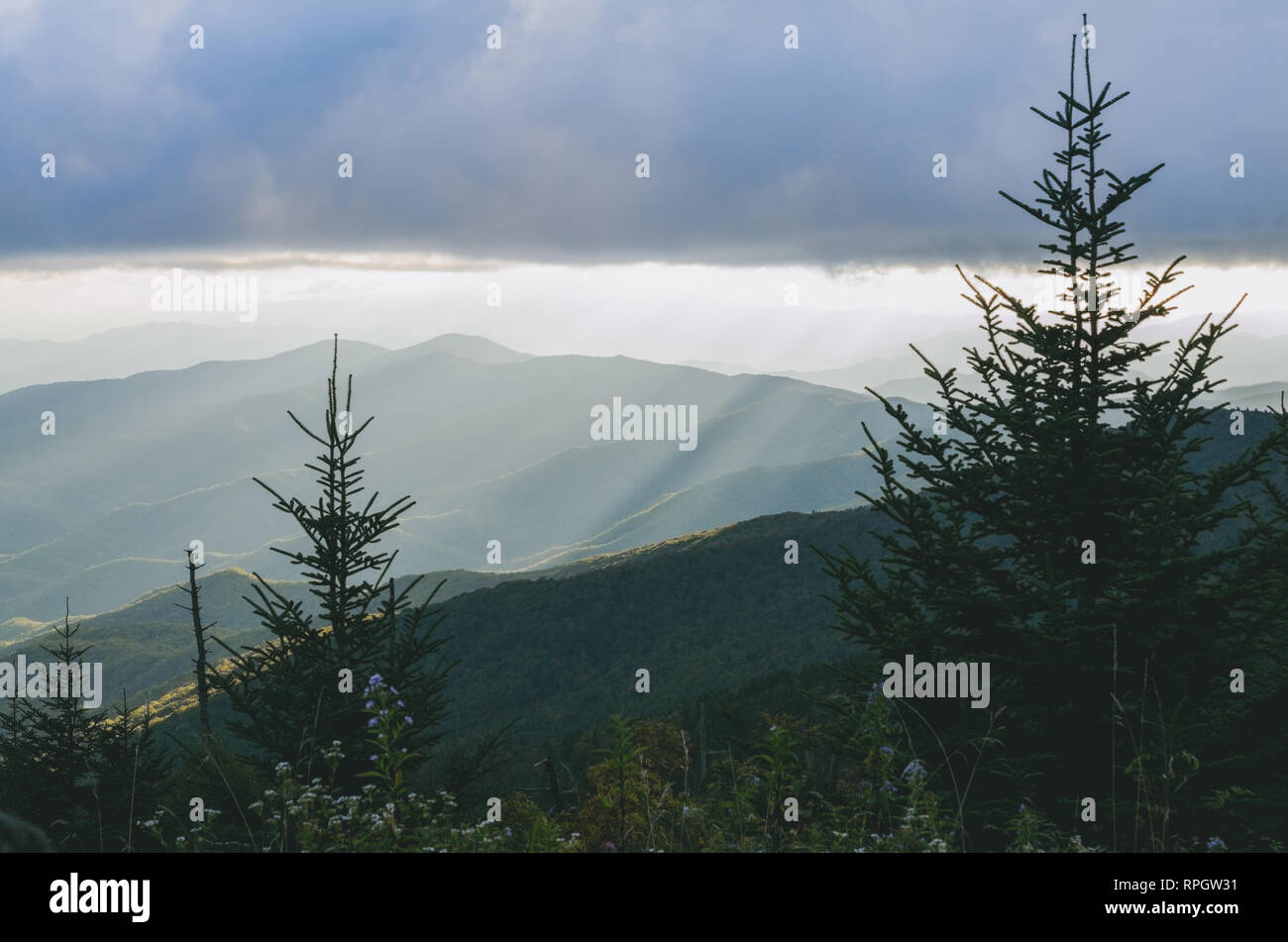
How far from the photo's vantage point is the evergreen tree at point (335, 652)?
9625 millimetres

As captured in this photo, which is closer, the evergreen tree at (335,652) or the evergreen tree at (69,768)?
the evergreen tree at (335,652)

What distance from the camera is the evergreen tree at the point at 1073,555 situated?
27.1ft

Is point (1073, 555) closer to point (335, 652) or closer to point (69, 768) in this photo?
point (335, 652)

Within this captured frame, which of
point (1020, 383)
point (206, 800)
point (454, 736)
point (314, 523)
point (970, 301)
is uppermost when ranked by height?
point (970, 301)

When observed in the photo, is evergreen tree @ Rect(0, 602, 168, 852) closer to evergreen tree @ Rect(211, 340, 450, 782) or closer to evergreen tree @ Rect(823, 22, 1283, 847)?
evergreen tree @ Rect(211, 340, 450, 782)

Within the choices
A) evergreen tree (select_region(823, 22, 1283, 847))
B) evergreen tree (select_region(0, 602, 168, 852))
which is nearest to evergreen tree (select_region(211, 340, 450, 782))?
evergreen tree (select_region(823, 22, 1283, 847))

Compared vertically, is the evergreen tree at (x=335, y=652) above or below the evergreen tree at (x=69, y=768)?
above

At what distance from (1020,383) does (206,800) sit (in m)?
9.10

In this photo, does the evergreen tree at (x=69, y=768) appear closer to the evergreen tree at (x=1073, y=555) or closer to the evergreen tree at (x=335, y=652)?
the evergreen tree at (x=335, y=652)

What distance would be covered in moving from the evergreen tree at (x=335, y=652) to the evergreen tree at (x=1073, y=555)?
4517 millimetres

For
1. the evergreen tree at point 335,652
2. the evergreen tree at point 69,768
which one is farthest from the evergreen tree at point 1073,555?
the evergreen tree at point 69,768
